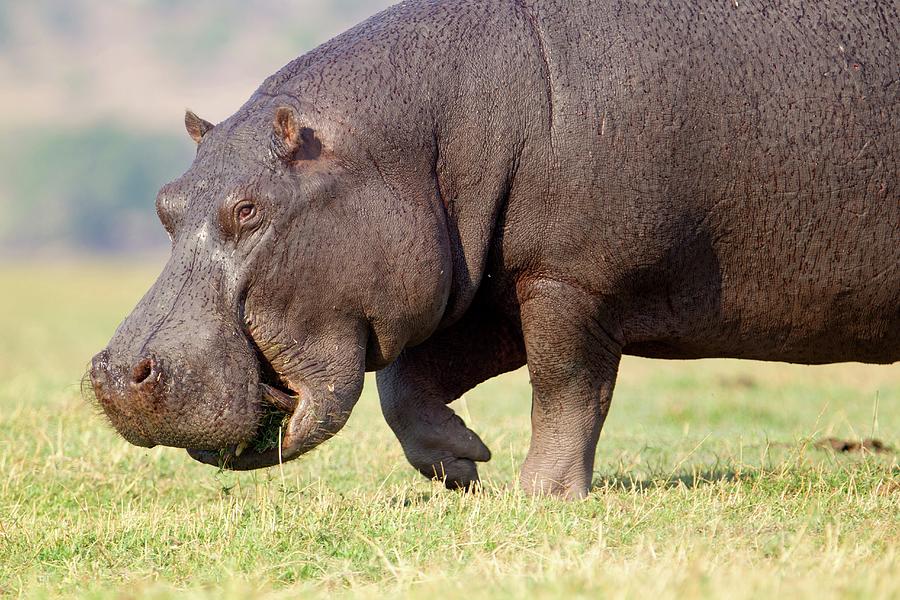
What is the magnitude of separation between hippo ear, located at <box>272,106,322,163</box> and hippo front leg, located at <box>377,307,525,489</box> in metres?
1.32

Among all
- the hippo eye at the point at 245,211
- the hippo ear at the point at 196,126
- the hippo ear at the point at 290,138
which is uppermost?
the hippo ear at the point at 196,126

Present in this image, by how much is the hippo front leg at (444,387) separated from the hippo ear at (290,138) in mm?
1323

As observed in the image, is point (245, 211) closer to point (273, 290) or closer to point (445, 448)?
point (273, 290)

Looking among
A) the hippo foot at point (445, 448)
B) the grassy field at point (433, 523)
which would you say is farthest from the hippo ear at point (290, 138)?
the hippo foot at point (445, 448)

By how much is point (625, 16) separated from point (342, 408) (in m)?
2.13

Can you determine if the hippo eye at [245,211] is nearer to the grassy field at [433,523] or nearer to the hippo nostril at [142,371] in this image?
the hippo nostril at [142,371]

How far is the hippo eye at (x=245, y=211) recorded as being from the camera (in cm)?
521

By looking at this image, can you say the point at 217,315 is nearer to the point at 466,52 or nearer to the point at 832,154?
the point at 466,52

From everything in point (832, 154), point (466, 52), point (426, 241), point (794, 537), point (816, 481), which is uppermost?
point (466, 52)

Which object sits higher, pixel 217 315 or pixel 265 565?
pixel 217 315

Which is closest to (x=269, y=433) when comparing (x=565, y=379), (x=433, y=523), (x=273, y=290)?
(x=273, y=290)

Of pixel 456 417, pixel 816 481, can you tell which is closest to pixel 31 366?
pixel 456 417

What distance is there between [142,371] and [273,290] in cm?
62

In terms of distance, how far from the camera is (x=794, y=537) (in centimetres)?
455
